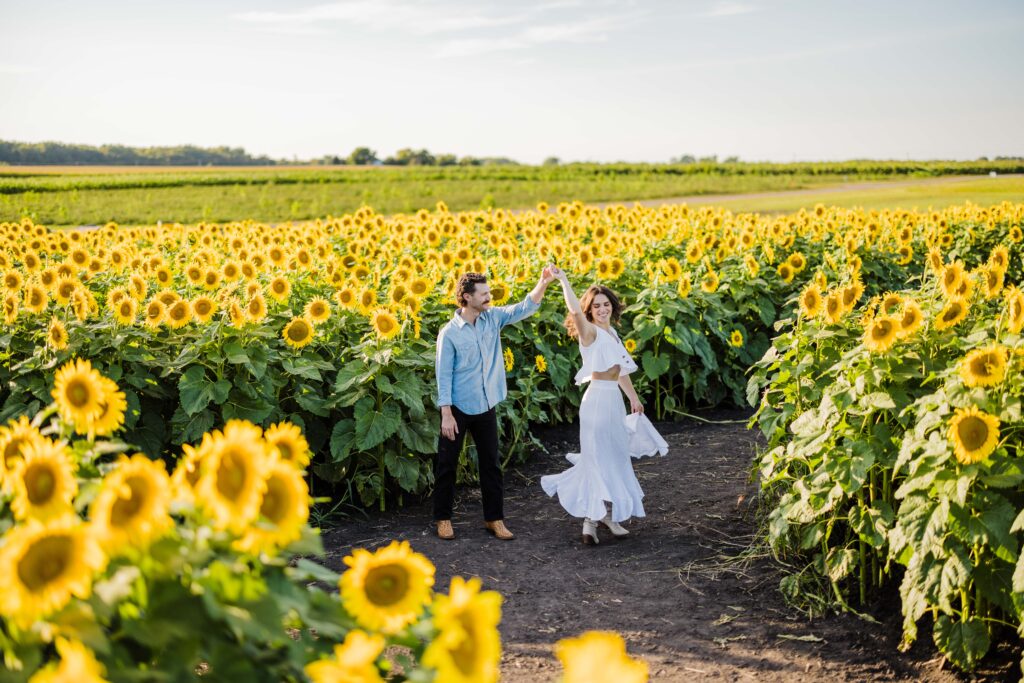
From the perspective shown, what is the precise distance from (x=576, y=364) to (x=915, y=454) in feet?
14.5

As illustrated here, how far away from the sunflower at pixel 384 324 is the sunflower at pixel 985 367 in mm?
3627

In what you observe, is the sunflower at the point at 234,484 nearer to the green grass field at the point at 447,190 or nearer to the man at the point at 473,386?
the man at the point at 473,386

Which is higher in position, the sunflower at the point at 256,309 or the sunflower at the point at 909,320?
the sunflower at the point at 909,320

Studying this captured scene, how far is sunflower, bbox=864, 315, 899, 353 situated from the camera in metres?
4.60

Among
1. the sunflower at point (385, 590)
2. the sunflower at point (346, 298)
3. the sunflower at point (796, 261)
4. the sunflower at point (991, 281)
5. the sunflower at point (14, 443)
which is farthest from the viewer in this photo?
the sunflower at point (796, 261)

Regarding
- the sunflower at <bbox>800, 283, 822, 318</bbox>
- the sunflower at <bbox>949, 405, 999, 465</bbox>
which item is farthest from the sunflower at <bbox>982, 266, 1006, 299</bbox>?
the sunflower at <bbox>949, 405, 999, 465</bbox>

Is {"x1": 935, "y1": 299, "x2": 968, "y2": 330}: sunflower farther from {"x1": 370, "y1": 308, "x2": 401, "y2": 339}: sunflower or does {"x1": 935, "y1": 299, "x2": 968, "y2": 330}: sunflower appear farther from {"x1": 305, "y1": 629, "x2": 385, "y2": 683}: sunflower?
{"x1": 305, "y1": 629, "x2": 385, "y2": 683}: sunflower

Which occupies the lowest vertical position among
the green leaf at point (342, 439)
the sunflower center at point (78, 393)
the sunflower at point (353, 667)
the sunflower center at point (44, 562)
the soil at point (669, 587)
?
the soil at point (669, 587)

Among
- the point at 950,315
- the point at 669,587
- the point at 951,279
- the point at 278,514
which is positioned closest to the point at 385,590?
the point at 278,514

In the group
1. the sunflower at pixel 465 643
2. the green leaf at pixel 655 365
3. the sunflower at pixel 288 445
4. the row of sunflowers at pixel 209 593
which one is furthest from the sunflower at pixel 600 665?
the green leaf at pixel 655 365

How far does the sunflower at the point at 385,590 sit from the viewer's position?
6.41 feet

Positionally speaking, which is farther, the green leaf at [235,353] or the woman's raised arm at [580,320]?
the woman's raised arm at [580,320]

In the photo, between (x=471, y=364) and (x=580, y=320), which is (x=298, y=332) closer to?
(x=471, y=364)

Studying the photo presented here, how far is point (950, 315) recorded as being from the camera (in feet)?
15.7
